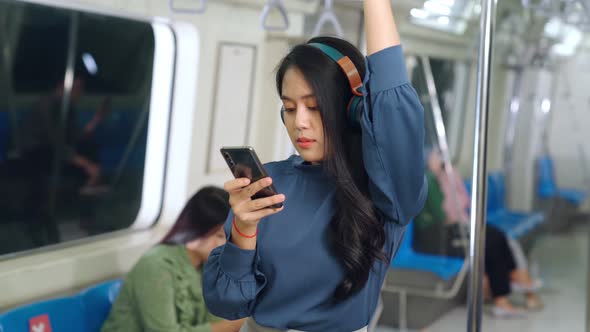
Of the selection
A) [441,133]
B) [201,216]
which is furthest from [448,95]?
[201,216]

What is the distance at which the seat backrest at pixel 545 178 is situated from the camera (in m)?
7.43

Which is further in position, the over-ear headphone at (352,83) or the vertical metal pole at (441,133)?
the vertical metal pole at (441,133)

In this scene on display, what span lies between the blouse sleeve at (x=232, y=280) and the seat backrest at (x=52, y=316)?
138 centimetres

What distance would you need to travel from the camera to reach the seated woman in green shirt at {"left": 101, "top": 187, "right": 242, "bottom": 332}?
303cm

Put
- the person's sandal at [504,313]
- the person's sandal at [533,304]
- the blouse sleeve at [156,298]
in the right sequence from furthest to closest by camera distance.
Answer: the person's sandal at [533,304] → the person's sandal at [504,313] → the blouse sleeve at [156,298]

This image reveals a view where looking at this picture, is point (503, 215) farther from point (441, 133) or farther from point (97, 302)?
point (97, 302)

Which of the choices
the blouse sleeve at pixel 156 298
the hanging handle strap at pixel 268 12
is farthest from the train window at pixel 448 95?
the blouse sleeve at pixel 156 298

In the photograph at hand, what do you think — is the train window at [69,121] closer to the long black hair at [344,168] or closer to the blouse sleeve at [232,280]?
the blouse sleeve at [232,280]

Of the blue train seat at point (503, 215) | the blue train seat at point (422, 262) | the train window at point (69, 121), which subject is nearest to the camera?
the blue train seat at point (422, 262)

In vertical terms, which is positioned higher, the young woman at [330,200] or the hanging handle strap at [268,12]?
the hanging handle strap at [268,12]

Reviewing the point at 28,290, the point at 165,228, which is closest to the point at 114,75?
the point at 165,228

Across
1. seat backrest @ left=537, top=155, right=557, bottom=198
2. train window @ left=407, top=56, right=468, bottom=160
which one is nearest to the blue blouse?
train window @ left=407, top=56, right=468, bottom=160

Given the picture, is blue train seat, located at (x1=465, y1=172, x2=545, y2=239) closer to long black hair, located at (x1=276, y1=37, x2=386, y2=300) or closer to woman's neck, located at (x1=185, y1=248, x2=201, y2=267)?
woman's neck, located at (x1=185, y1=248, x2=201, y2=267)

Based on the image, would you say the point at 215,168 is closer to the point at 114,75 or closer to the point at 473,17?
the point at 473,17
